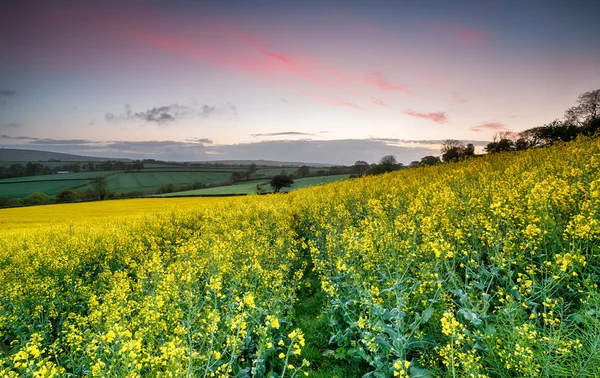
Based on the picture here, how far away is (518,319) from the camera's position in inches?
156

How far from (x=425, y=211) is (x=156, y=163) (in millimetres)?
104921

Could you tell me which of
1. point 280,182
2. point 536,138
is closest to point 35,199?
point 280,182

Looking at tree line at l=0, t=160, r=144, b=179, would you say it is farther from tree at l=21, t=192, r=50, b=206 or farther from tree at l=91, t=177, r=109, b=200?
tree at l=91, t=177, r=109, b=200

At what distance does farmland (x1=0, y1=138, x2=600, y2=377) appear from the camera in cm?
353

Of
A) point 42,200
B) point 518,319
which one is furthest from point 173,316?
point 42,200

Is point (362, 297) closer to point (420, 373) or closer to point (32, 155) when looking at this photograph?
point (420, 373)

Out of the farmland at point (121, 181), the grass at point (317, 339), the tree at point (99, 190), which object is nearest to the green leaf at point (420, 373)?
the grass at point (317, 339)

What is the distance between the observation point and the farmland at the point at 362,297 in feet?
11.6

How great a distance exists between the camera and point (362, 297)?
16.5ft

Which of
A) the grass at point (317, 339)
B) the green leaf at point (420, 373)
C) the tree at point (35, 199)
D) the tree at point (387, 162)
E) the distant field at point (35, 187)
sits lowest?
the tree at point (35, 199)

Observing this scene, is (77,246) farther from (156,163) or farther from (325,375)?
(156,163)

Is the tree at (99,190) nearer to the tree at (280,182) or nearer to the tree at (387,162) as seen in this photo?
the tree at (280,182)

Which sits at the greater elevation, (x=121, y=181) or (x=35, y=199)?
(x=121, y=181)

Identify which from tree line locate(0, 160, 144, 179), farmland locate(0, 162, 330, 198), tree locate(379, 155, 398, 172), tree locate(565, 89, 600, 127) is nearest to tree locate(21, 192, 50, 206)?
farmland locate(0, 162, 330, 198)
